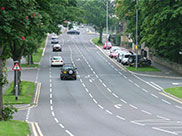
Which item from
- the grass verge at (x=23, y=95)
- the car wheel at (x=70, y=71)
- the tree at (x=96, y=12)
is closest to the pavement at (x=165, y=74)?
the car wheel at (x=70, y=71)

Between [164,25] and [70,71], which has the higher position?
[164,25]

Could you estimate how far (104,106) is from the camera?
32719 millimetres

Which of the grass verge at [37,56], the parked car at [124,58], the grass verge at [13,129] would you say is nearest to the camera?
the grass verge at [13,129]

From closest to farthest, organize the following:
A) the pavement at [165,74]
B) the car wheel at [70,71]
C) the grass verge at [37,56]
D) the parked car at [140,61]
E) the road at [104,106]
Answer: the road at [104,106] < the car wheel at [70,71] < the pavement at [165,74] < the parked car at [140,61] < the grass verge at [37,56]

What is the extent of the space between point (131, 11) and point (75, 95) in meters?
34.8

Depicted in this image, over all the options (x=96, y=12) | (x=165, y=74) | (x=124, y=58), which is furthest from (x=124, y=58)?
(x=96, y=12)

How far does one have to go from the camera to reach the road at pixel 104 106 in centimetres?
2269

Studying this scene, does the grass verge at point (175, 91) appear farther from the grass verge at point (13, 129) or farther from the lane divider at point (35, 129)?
the grass verge at point (13, 129)

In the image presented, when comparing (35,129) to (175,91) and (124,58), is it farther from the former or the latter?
(124,58)

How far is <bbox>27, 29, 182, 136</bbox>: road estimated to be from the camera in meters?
22.7

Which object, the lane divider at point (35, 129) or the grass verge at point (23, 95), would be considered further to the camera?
the grass verge at point (23, 95)

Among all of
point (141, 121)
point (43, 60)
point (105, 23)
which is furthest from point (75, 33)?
point (141, 121)

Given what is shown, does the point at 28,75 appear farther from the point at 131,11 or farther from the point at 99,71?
the point at 131,11

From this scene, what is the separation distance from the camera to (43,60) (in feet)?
237
